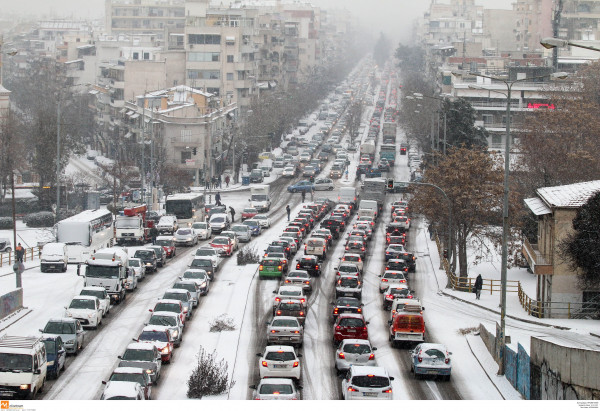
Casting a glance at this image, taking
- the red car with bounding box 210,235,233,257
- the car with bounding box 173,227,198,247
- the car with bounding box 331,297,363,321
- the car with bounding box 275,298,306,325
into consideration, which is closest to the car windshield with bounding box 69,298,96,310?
the car with bounding box 275,298,306,325

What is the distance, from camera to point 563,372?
28.0m

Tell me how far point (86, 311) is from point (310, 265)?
1724cm

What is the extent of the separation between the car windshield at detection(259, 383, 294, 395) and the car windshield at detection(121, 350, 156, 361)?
5709 mm

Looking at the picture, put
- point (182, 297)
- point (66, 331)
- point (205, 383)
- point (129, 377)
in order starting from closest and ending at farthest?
point (129, 377) < point (205, 383) < point (66, 331) < point (182, 297)

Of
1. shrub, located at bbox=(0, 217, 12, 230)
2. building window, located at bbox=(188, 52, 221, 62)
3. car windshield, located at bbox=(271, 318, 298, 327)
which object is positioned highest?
building window, located at bbox=(188, 52, 221, 62)

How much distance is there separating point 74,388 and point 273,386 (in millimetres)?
6779

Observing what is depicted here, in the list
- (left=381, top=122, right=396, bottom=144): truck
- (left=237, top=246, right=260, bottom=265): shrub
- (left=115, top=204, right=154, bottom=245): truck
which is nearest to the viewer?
(left=237, top=246, right=260, bottom=265): shrub

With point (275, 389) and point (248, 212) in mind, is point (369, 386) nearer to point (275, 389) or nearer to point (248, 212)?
point (275, 389)

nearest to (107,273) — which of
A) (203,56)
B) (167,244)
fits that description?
(167,244)

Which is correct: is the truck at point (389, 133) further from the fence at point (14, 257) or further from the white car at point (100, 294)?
the white car at point (100, 294)

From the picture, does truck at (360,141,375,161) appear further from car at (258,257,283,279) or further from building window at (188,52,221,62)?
car at (258,257,283,279)

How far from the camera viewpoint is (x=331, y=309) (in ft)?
151

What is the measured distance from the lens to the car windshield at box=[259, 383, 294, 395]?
27875 millimetres

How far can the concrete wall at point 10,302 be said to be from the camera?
41044 mm
